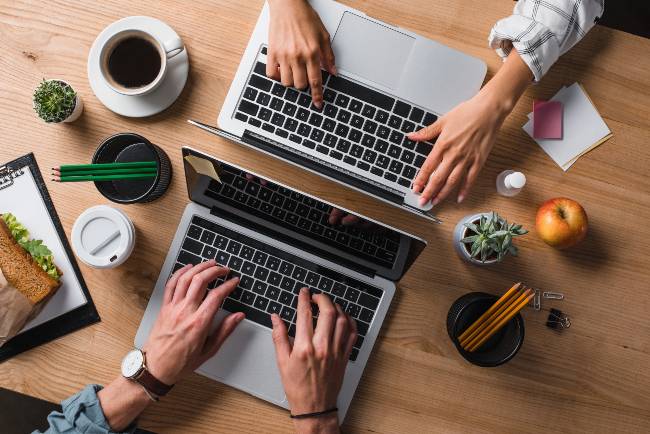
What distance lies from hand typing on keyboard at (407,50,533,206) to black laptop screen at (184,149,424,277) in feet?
0.39

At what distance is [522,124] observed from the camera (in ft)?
3.28

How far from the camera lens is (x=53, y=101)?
91 centimetres

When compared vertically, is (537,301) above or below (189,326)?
above

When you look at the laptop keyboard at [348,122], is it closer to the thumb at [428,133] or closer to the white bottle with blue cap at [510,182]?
the thumb at [428,133]

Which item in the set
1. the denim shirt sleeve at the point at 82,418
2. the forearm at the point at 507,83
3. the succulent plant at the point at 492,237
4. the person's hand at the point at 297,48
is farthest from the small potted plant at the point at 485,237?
the denim shirt sleeve at the point at 82,418

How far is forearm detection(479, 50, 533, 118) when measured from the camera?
94 cm

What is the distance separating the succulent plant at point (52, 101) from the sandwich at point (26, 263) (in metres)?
0.21

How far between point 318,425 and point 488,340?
35 centimetres

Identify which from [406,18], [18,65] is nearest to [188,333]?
[18,65]

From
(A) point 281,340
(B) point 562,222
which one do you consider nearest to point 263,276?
(A) point 281,340

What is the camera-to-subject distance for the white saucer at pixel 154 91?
95 cm

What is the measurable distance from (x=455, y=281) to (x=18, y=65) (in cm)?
95

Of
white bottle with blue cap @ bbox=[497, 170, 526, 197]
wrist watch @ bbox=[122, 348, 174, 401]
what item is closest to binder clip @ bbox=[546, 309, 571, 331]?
white bottle with blue cap @ bbox=[497, 170, 526, 197]

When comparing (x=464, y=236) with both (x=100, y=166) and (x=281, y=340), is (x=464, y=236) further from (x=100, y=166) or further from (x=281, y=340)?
(x=100, y=166)
